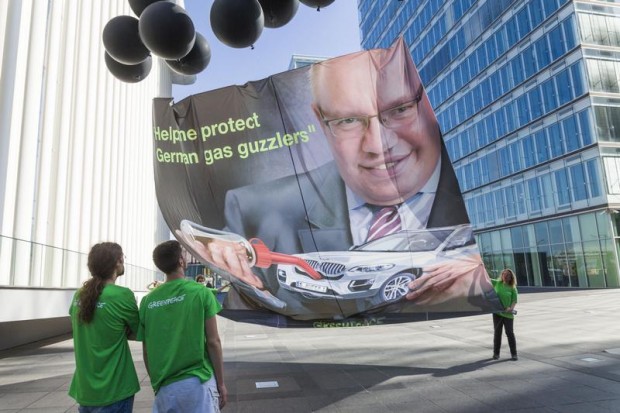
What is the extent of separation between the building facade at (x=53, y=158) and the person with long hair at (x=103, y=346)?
Result: 7.17 m

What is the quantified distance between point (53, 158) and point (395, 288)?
11.8 metres

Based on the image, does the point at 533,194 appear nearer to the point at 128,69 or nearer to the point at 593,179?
the point at 593,179

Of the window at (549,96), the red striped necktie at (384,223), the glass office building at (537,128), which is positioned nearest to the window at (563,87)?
the glass office building at (537,128)

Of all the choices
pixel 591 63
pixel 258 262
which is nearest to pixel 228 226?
pixel 258 262

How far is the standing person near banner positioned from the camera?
2.77m

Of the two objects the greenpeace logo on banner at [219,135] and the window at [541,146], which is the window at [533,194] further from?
the greenpeace logo on banner at [219,135]

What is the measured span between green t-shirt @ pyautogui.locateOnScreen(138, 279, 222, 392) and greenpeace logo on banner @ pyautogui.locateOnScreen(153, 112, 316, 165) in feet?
13.9

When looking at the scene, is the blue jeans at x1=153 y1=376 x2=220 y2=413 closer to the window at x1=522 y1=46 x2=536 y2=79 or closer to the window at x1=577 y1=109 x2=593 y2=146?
the window at x1=577 y1=109 x2=593 y2=146

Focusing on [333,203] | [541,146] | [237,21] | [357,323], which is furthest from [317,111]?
[541,146]

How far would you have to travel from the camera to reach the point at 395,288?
6355 millimetres

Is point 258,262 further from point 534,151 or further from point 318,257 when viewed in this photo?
point 534,151

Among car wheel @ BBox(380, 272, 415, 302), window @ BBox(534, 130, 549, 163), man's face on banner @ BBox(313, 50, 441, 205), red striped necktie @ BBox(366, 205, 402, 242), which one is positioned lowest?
car wheel @ BBox(380, 272, 415, 302)

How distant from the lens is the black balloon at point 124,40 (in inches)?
241

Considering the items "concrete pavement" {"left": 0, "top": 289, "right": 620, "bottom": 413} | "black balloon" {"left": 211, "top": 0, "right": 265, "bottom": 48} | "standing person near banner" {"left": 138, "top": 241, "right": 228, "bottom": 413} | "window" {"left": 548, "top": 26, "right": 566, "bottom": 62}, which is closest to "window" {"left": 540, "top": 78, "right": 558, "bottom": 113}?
"window" {"left": 548, "top": 26, "right": 566, "bottom": 62}
